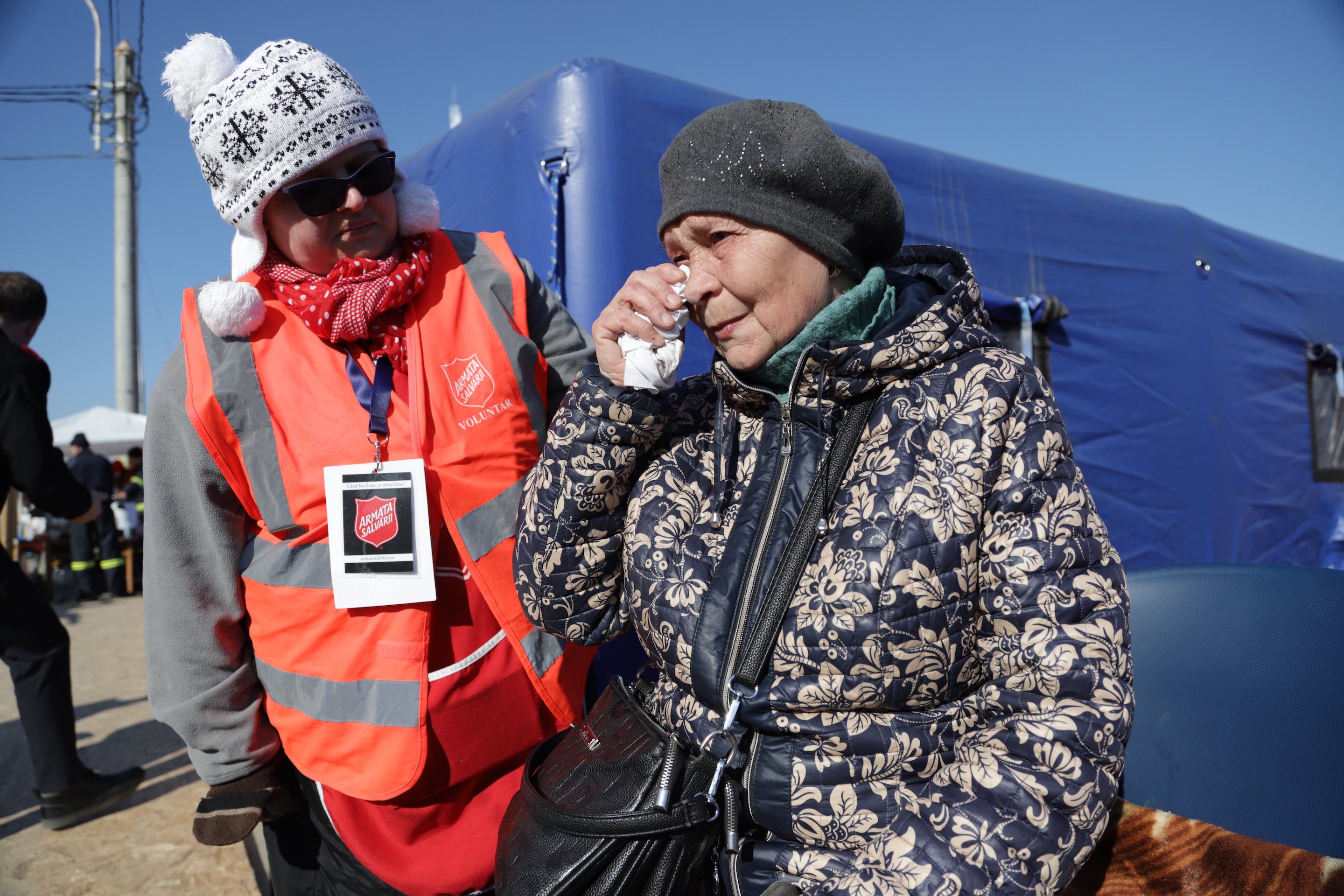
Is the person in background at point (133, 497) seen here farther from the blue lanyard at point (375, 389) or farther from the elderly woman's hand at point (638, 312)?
the elderly woman's hand at point (638, 312)

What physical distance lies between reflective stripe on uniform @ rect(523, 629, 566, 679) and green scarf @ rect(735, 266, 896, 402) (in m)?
0.65

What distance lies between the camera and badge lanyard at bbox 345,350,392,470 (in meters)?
1.43

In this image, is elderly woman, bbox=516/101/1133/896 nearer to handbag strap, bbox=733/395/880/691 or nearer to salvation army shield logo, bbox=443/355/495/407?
handbag strap, bbox=733/395/880/691

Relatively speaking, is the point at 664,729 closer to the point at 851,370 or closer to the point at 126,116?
the point at 851,370

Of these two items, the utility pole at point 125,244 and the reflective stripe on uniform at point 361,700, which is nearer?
the reflective stripe on uniform at point 361,700

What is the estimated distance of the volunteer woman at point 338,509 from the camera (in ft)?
4.66

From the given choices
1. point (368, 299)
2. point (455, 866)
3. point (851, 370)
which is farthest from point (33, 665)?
point (851, 370)

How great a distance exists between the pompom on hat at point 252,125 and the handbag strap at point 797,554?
1084 millimetres

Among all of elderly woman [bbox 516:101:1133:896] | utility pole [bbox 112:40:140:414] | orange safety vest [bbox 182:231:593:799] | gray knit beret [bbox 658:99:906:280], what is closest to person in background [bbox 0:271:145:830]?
orange safety vest [bbox 182:231:593:799]

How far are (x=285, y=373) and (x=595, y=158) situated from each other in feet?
4.83

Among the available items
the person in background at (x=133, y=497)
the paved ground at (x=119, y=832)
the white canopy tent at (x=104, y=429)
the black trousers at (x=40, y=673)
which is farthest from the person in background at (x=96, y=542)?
the black trousers at (x=40, y=673)

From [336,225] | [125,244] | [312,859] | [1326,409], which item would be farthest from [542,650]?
[125,244]

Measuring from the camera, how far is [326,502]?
143 cm

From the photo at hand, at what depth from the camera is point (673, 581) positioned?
114cm
